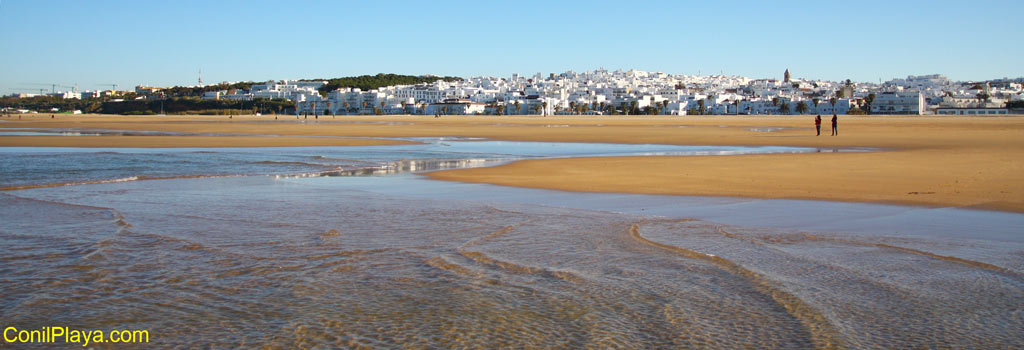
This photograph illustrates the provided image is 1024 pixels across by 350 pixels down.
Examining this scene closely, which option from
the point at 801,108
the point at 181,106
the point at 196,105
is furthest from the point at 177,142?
the point at 196,105

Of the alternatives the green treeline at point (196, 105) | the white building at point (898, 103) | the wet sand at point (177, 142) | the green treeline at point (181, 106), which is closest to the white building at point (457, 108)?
the green treeline at point (181, 106)

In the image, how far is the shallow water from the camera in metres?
3.86

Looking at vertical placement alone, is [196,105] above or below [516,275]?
above

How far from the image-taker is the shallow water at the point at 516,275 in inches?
152

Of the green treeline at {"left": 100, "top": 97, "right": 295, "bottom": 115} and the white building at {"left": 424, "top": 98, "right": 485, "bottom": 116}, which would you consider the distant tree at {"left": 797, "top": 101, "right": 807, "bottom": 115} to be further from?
the green treeline at {"left": 100, "top": 97, "right": 295, "bottom": 115}

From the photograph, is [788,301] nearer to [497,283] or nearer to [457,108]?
[497,283]

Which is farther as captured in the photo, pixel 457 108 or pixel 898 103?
pixel 457 108

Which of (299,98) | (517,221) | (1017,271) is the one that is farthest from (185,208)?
(299,98)

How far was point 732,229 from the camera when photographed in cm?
700

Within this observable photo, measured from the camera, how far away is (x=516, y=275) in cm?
509

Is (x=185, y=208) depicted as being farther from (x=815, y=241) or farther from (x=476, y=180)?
(x=815, y=241)

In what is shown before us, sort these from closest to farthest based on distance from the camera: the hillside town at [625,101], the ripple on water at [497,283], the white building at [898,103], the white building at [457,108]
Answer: the ripple on water at [497,283] → the white building at [898,103] → the hillside town at [625,101] → the white building at [457,108]

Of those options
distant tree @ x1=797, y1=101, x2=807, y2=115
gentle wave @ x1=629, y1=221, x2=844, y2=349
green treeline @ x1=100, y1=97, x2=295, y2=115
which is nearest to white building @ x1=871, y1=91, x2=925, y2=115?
distant tree @ x1=797, y1=101, x2=807, y2=115

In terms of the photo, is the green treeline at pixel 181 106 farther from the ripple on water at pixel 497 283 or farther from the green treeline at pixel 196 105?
the ripple on water at pixel 497 283
